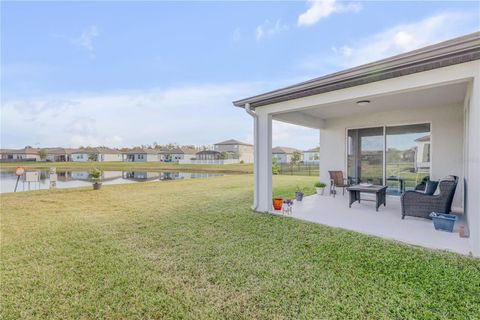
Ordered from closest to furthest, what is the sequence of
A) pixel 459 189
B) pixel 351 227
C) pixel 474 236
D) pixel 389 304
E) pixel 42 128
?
pixel 389 304
pixel 474 236
pixel 351 227
pixel 459 189
pixel 42 128

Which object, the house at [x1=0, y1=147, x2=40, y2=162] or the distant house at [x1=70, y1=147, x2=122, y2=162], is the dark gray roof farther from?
the house at [x1=0, y1=147, x2=40, y2=162]

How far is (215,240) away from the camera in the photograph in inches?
160

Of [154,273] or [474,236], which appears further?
[474,236]

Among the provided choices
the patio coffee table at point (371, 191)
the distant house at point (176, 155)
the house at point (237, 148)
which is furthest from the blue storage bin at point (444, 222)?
the distant house at point (176, 155)

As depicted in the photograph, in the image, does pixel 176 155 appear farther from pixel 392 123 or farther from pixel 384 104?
pixel 384 104

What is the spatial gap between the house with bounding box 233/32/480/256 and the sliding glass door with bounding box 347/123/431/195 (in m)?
0.03

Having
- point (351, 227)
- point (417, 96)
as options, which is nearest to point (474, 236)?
point (351, 227)

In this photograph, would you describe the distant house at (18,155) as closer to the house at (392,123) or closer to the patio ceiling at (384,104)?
the patio ceiling at (384,104)

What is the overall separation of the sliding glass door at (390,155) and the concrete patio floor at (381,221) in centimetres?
73

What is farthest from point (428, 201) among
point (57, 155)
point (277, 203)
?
point (57, 155)

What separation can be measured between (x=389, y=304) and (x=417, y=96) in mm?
4846

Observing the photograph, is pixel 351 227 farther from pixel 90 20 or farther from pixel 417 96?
pixel 90 20

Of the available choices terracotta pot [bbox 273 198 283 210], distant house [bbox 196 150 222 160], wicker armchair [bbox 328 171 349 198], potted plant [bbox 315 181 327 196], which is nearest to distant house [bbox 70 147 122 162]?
distant house [bbox 196 150 222 160]

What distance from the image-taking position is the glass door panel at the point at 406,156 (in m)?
6.76
